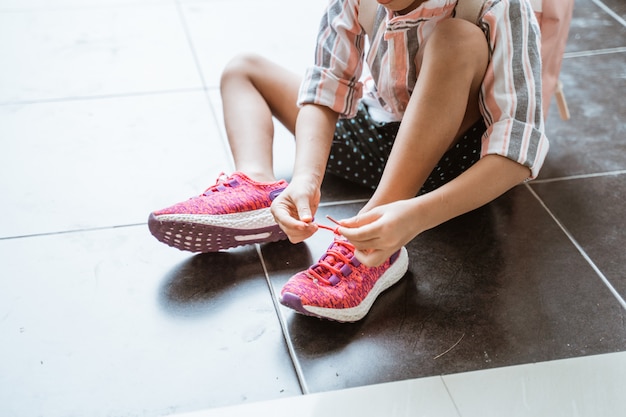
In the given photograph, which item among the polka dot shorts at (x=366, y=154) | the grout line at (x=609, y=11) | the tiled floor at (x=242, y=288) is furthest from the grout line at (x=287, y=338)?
the grout line at (x=609, y=11)

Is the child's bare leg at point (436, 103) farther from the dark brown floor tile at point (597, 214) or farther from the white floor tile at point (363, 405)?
the dark brown floor tile at point (597, 214)

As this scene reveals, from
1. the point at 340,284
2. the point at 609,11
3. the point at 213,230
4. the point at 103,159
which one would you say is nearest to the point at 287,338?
the point at 340,284

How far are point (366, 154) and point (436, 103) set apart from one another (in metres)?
0.31

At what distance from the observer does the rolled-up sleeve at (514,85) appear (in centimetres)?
115

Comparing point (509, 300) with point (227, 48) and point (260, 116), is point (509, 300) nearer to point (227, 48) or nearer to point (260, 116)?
point (260, 116)

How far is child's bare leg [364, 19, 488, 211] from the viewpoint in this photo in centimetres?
115

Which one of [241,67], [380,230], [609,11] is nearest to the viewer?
[380,230]

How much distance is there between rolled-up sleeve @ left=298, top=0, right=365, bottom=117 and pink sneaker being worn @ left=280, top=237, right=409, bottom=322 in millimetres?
223

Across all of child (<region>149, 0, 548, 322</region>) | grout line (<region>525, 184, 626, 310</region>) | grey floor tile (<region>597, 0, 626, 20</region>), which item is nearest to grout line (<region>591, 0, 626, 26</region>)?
grey floor tile (<region>597, 0, 626, 20</region>)

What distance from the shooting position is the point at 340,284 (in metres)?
1.22

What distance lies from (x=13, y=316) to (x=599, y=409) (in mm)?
814

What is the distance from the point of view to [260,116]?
146 centimetres

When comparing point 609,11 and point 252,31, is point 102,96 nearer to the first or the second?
point 252,31

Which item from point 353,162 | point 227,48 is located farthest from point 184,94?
point 353,162
